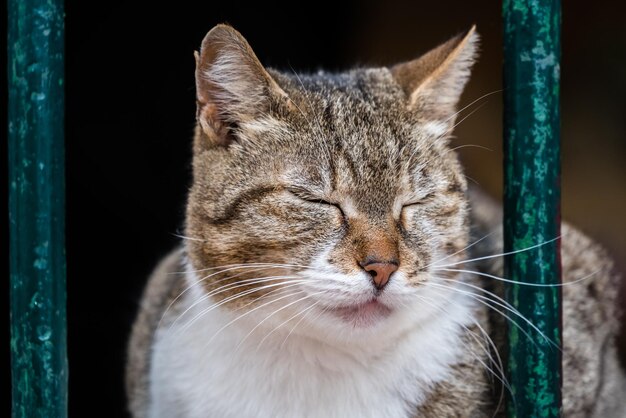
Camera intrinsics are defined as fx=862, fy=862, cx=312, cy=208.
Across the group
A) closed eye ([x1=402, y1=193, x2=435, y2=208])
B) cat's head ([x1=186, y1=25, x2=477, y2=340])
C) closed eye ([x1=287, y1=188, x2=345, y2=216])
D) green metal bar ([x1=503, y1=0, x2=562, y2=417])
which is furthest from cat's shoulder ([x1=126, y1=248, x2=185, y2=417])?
green metal bar ([x1=503, y1=0, x2=562, y2=417])

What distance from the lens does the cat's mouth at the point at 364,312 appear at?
2.21 metres

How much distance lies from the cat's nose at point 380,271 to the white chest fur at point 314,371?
0.64 feet

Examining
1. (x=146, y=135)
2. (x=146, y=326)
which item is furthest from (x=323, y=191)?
(x=146, y=135)

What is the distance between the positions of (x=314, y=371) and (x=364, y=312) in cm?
29

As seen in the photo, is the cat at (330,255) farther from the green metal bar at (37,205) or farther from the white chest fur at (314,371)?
the green metal bar at (37,205)

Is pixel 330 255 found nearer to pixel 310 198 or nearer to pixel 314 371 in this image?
pixel 310 198

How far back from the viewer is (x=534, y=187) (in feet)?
6.99

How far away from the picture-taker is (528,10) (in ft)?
6.88

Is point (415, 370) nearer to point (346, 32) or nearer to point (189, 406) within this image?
point (189, 406)

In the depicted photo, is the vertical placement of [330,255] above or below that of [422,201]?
below

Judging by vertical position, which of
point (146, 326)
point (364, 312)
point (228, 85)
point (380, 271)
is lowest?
point (146, 326)

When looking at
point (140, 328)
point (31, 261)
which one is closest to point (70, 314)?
point (140, 328)

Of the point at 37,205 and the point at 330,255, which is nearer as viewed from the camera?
the point at 37,205

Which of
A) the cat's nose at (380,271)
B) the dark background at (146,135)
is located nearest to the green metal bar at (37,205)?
the cat's nose at (380,271)
